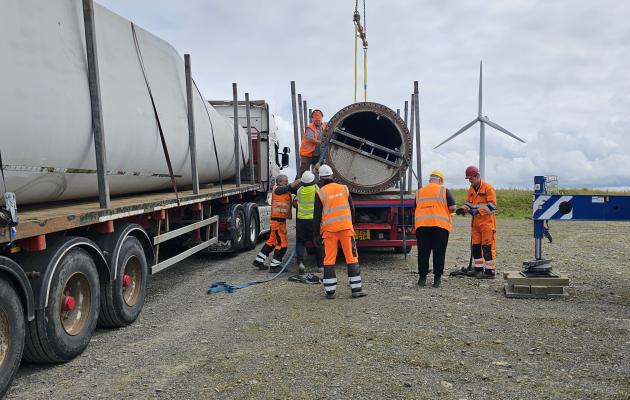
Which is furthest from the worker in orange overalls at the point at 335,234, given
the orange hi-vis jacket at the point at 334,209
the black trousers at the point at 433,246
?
the black trousers at the point at 433,246

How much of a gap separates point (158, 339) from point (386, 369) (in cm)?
224

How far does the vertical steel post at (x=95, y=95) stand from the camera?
188 inches

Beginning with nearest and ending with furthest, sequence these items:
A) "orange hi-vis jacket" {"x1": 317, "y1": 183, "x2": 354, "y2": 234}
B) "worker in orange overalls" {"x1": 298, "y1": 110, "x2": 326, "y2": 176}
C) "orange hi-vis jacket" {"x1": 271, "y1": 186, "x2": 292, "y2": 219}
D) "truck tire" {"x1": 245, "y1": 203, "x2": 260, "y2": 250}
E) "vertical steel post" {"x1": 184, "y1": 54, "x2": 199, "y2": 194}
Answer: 1. "orange hi-vis jacket" {"x1": 317, "y1": 183, "x2": 354, "y2": 234}
2. "vertical steel post" {"x1": 184, "y1": 54, "x2": 199, "y2": 194}
3. "orange hi-vis jacket" {"x1": 271, "y1": 186, "x2": 292, "y2": 219}
4. "worker in orange overalls" {"x1": 298, "y1": 110, "x2": 326, "y2": 176}
5. "truck tire" {"x1": 245, "y1": 203, "x2": 260, "y2": 250}

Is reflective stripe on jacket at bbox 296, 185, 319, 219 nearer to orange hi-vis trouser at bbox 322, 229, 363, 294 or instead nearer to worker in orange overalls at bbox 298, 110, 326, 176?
worker in orange overalls at bbox 298, 110, 326, 176

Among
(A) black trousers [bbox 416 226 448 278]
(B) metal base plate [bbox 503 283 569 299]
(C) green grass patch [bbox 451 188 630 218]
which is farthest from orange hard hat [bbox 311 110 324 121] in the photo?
(C) green grass patch [bbox 451 188 630 218]

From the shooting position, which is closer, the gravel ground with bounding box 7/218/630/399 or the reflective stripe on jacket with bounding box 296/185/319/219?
the gravel ground with bounding box 7/218/630/399

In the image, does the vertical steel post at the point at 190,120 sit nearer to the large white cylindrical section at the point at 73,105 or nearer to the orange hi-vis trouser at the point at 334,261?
the large white cylindrical section at the point at 73,105

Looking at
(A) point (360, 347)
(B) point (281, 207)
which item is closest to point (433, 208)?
(B) point (281, 207)

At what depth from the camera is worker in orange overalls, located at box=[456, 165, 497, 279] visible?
7.71m

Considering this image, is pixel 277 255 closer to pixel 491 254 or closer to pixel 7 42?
pixel 491 254

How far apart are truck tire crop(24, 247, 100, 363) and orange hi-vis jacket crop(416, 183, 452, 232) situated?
4324 mm

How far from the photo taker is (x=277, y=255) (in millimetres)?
8586

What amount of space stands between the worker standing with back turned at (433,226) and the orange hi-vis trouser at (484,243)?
0.78 meters

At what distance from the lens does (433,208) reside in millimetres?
7188
